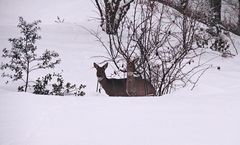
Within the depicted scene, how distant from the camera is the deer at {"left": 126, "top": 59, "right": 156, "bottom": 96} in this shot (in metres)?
5.98

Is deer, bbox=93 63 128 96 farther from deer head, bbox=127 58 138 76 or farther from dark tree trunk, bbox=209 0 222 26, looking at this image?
dark tree trunk, bbox=209 0 222 26

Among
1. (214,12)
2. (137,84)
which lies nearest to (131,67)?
(137,84)

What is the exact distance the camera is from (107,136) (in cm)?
289

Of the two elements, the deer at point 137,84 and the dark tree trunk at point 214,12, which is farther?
the dark tree trunk at point 214,12

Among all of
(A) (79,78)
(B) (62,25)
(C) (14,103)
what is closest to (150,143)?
(C) (14,103)

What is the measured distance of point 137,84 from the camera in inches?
241

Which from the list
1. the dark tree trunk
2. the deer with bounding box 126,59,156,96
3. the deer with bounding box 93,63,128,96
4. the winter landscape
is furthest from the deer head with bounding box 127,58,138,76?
the dark tree trunk

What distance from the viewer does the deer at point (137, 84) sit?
598 centimetres

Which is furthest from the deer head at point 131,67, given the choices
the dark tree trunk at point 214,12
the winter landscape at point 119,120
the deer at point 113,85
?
the dark tree trunk at point 214,12

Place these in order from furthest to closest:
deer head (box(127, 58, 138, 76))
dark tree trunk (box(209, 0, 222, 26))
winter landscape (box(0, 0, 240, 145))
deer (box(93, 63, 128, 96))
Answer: dark tree trunk (box(209, 0, 222, 26)) < deer (box(93, 63, 128, 96)) < deer head (box(127, 58, 138, 76)) < winter landscape (box(0, 0, 240, 145))

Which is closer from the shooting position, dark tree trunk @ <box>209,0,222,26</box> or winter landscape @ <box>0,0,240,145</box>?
winter landscape @ <box>0,0,240,145</box>

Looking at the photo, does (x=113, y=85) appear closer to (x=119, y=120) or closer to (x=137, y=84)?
(x=137, y=84)

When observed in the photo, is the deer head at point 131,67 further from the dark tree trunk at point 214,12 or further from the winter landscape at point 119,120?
the dark tree trunk at point 214,12

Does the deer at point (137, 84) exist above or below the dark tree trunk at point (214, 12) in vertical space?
below
